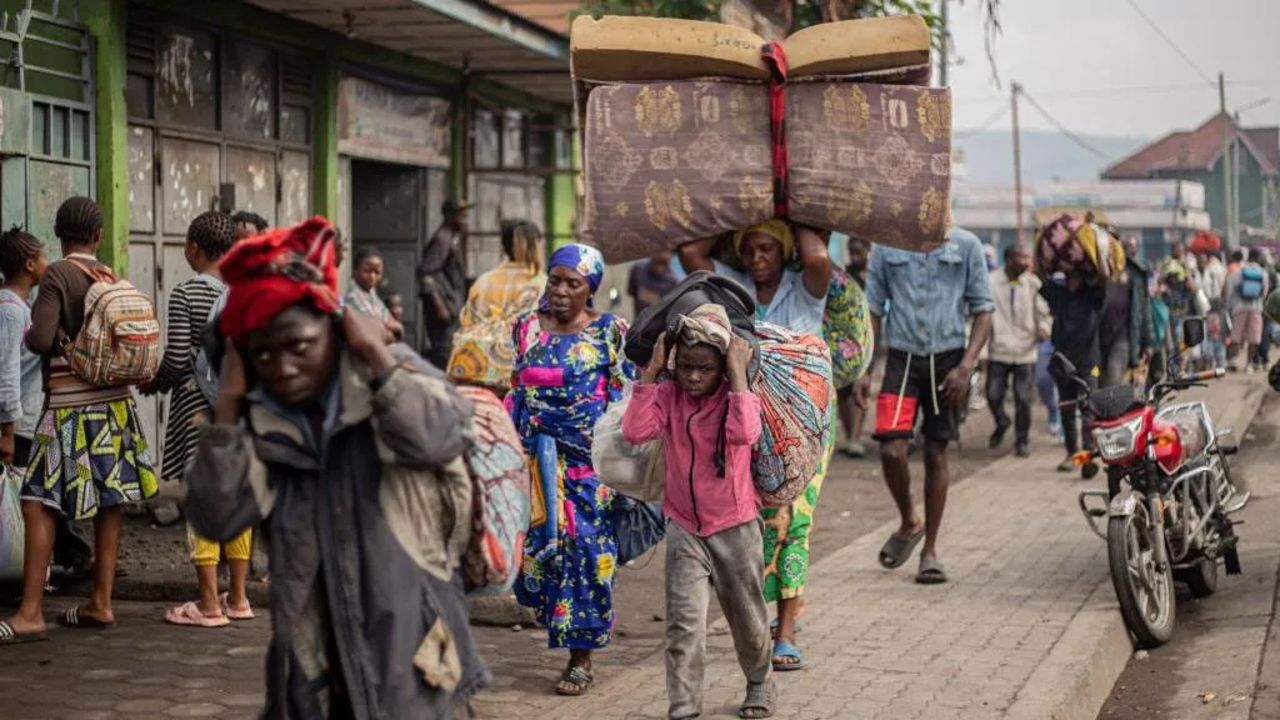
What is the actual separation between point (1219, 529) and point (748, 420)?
410 centimetres

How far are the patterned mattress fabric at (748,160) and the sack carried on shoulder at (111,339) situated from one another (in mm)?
1984

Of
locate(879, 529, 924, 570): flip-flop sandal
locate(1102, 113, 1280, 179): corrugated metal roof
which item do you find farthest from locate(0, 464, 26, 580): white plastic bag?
locate(1102, 113, 1280, 179): corrugated metal roof

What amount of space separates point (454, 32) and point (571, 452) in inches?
318

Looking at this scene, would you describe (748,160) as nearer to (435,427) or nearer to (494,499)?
(494,499)

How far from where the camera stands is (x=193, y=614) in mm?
8047

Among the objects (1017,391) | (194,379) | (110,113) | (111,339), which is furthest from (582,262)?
(1017,391)

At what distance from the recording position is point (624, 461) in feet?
20.1

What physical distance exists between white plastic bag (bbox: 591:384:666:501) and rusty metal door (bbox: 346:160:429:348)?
10402mm

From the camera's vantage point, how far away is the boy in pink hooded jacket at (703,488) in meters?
5.88

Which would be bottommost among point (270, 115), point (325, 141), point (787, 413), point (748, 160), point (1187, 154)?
point (787, 413)

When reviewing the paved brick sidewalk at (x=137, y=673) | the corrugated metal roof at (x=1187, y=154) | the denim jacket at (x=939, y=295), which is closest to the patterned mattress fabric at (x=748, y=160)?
the denim jacket at (x=939, y=295)

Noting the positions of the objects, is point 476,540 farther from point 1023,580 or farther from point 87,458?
point 1023,580

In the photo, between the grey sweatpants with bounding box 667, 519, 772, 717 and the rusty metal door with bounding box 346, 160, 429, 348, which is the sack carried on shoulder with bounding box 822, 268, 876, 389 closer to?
the grey sweatpants with bounding box 667, 519, 772, 717

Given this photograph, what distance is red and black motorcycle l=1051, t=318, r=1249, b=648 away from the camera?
7.91 metres
